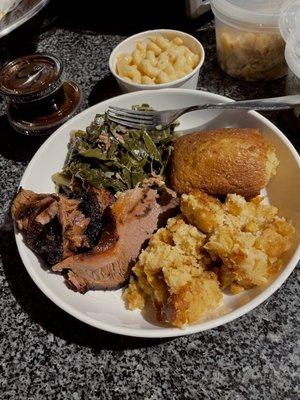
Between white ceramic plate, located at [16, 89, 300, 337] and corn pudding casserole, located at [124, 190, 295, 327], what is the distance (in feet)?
0.09

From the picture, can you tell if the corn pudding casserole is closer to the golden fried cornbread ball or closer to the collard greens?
the golden fried cornbread ball

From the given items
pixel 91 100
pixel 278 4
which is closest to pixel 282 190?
pixel 278 4

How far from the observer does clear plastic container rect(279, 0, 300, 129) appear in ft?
3.89

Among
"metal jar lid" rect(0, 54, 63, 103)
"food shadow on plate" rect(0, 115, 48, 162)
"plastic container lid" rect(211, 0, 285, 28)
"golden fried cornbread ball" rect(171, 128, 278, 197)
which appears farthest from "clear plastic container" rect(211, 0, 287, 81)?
"food shadow on plate" rect(0, 115, 48, 162)

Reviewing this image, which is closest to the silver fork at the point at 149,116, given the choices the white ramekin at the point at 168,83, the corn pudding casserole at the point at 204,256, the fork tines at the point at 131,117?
the fork tines at the point at 131,117

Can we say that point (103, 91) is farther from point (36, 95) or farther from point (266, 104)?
point (266, 104)

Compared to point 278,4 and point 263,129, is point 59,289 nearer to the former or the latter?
point 263,129

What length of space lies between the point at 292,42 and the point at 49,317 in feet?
3.04

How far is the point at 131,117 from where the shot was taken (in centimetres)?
124

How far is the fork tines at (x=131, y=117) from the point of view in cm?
123

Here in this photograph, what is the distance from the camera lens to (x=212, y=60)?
5.20 ft

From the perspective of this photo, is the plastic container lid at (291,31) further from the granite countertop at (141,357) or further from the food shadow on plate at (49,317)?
the food shadow on plate at (49,317)

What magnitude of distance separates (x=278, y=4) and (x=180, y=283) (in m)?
0.92

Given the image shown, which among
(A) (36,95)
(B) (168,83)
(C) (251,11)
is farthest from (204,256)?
(C) (251,11)
